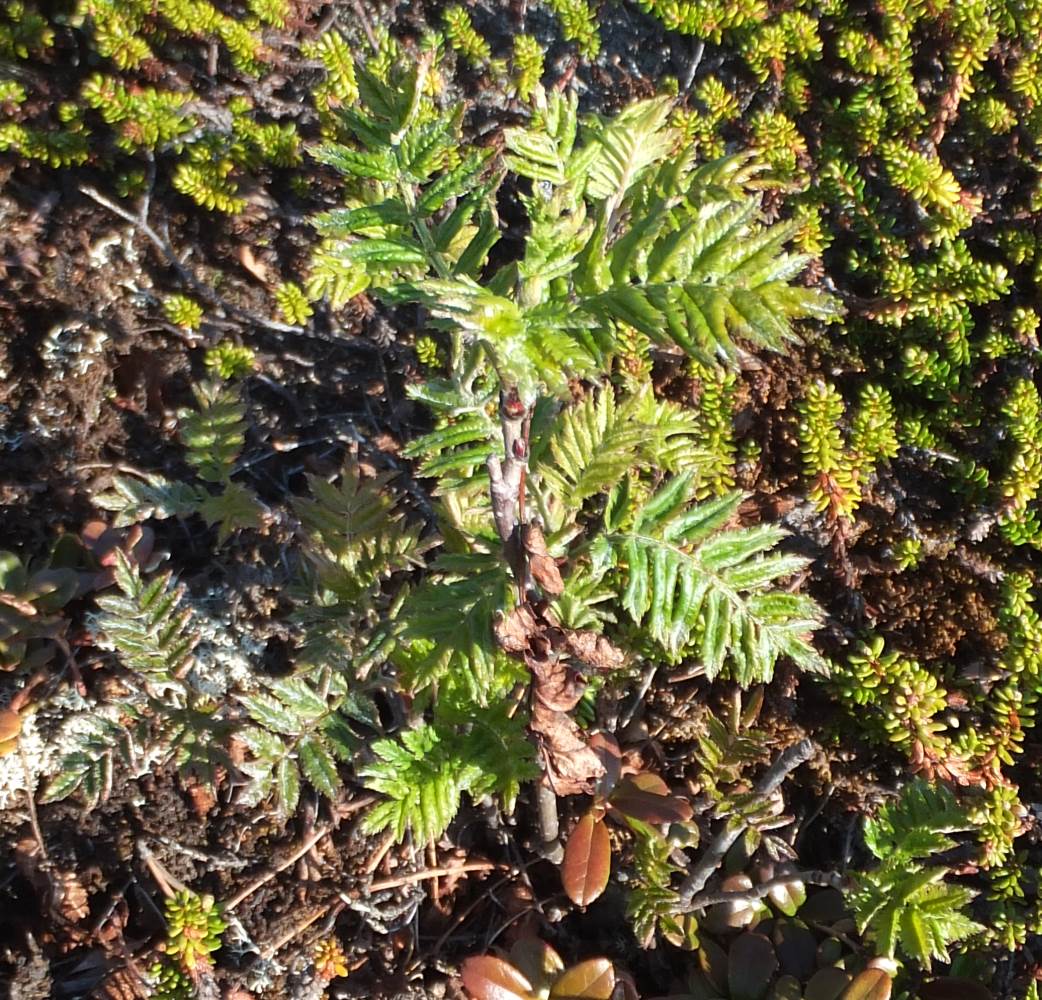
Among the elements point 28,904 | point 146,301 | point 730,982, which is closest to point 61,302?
point 146,301

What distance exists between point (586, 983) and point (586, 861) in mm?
278

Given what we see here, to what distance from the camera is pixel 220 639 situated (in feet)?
8.70

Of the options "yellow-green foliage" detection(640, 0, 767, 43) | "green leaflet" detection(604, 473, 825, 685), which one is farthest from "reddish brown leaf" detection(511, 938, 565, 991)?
"yellow-green foliage" detection(640, 0, 767, 43)

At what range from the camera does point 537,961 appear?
216 cm

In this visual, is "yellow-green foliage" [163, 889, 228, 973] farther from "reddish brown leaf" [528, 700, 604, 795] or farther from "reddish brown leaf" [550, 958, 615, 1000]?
"reddish brown leaf" [528, 700, 604, 795]

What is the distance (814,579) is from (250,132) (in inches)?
89.6

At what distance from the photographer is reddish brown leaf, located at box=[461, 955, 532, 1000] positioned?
2.03m

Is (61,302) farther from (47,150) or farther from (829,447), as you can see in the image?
(829,447)

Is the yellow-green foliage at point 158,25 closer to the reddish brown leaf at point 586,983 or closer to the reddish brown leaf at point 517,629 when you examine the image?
the reddish brown leaf at point 517,629

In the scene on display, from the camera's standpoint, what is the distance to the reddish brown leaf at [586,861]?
2.10 m

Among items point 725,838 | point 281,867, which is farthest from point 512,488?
point 281,867

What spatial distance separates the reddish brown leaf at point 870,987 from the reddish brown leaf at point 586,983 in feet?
1.79

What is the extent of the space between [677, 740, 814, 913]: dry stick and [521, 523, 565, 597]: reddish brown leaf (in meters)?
0.85

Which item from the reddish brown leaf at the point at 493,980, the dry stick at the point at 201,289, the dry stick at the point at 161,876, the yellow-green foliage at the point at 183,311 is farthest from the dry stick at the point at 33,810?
the dry stick at the point at 201,289
